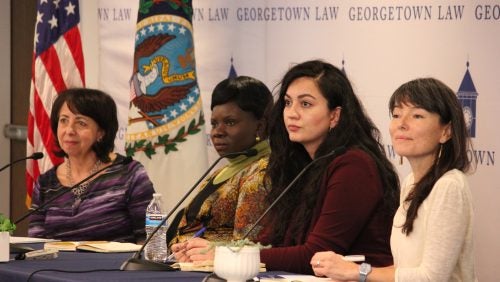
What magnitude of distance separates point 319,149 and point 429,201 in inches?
25.4

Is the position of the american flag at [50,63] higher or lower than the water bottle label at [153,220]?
higher

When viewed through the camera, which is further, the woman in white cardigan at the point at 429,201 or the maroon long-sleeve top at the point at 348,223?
→ the maroon long-sleeve top at the point at 348,223

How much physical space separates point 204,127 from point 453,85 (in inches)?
55.2

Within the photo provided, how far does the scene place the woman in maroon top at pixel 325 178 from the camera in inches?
123

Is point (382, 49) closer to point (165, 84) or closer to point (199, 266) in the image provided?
point (165, 84)

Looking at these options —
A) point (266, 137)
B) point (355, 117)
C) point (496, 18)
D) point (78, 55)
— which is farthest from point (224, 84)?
point (78, 55)

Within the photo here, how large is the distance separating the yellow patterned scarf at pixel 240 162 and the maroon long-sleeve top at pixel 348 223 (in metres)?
Result: 0.78

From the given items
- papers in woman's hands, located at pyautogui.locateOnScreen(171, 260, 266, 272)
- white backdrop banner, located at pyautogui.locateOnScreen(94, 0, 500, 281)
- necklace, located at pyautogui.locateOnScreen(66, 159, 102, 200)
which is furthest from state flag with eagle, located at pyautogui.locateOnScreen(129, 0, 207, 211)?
papers in woman's hands, located at pyautogui.locateOnScreen(171, 260, 266, 272)

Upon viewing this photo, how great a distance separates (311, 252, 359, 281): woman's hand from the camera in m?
2.79

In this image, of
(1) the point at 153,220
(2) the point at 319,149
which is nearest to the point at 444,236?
(2) the point at 319,149

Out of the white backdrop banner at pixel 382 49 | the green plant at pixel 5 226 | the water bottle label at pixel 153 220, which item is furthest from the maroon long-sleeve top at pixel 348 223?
the white backdrop banner at pixel 382 49

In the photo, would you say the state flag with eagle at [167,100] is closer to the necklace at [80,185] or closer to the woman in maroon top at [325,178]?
the necklace at [80,185]

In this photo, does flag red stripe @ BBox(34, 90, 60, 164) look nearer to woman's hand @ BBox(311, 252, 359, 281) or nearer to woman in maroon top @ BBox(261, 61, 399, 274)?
woman in maroon top @ BBox(261, 61, 399, 274)

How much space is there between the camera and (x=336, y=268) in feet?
9.16
